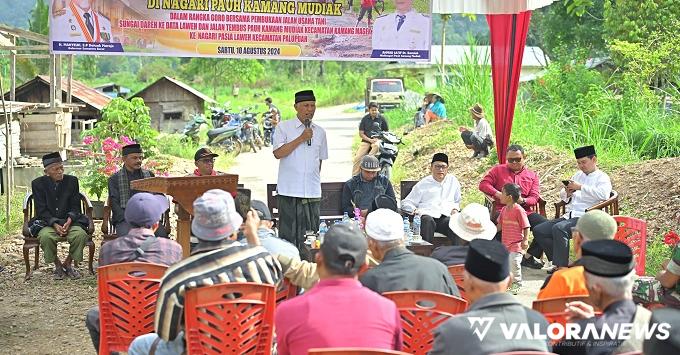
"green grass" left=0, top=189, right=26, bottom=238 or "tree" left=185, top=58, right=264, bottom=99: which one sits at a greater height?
"tree" left=185, top=58, right=264, bottom=99

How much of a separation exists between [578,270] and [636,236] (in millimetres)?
2502

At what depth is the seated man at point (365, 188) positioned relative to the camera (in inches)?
319

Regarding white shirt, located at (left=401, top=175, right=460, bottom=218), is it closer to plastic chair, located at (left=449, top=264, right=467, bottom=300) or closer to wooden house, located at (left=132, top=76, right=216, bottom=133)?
plastic chair, located at (left=449, top=264, right=467, bottom=300)

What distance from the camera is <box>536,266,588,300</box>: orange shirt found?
4.15m

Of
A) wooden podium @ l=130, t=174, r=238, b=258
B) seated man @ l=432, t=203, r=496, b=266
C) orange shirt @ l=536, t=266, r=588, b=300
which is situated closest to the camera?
orange shirt @ l=536, t=266, r=588, b=300

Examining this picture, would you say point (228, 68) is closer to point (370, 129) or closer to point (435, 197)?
point (370, 129)

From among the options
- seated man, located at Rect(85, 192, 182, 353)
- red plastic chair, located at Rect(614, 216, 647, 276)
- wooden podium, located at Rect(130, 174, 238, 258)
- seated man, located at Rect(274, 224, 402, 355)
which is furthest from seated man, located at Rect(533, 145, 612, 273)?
seated man, located at Rect(274, 224, 402, 355)

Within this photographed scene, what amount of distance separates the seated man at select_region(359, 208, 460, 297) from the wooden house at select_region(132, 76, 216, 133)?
871 inches

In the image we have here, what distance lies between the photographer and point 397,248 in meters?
4.36

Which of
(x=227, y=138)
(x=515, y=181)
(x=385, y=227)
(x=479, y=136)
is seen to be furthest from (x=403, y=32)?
A: (x=227, y=138)

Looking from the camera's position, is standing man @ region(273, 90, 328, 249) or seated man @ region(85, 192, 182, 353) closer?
seated man @ region(85, 192, 182, 353)


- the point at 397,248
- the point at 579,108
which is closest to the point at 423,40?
the point at 397,248

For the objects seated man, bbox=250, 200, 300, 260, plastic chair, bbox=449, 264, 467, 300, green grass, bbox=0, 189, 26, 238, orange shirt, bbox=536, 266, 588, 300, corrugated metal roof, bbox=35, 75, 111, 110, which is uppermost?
corrugated metal roof, bbox=35, 75, 111, 110

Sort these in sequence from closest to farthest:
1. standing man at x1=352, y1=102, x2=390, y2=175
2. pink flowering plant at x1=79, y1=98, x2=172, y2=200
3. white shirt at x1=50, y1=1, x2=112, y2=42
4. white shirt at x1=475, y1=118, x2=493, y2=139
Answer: white shirt at x1=50, y1=1, x2=112, y2=42
pink flowering plant at x1=79, y1=98, x2=172, y2=200
standing man at x1=352, y1=102, x2=390, y2=175
white shirt at x1=475, y1=118, x2=493, y2=139
